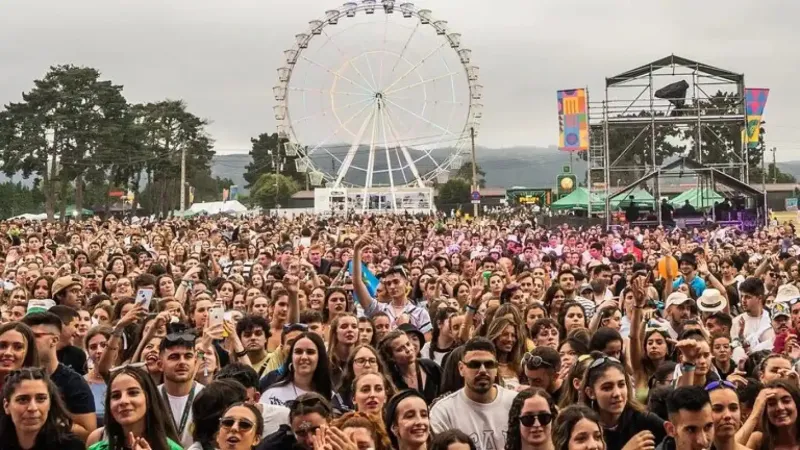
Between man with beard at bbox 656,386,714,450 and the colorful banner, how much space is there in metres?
34.5

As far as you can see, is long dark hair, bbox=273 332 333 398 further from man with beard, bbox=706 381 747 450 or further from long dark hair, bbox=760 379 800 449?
long dark hair, bbox=760 379 800 449

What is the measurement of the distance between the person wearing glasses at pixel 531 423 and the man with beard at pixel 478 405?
1.03 feet

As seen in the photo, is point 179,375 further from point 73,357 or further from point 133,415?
point 73,357

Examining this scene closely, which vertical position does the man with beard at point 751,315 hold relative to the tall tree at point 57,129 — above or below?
below

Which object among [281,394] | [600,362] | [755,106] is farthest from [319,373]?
[755,106]

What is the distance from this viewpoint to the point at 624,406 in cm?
549

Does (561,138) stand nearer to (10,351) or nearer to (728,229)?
(728,229)

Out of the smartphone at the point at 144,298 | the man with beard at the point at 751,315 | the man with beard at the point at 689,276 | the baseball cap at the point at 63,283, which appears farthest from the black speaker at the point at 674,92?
the smartphone at the point at 144,298

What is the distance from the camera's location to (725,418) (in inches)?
205

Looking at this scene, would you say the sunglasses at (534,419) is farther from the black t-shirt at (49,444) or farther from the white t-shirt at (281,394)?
the black t-shirt at (49,444)

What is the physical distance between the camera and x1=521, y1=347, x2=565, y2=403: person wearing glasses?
6359mm

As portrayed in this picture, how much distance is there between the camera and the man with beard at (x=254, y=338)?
7.54 meters

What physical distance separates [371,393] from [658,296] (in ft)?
21.4

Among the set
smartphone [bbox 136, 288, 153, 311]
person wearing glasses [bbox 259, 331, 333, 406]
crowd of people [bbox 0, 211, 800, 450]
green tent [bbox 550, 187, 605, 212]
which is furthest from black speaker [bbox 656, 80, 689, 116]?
person wearing glasses [bbox 259, 331, 333, 406]
